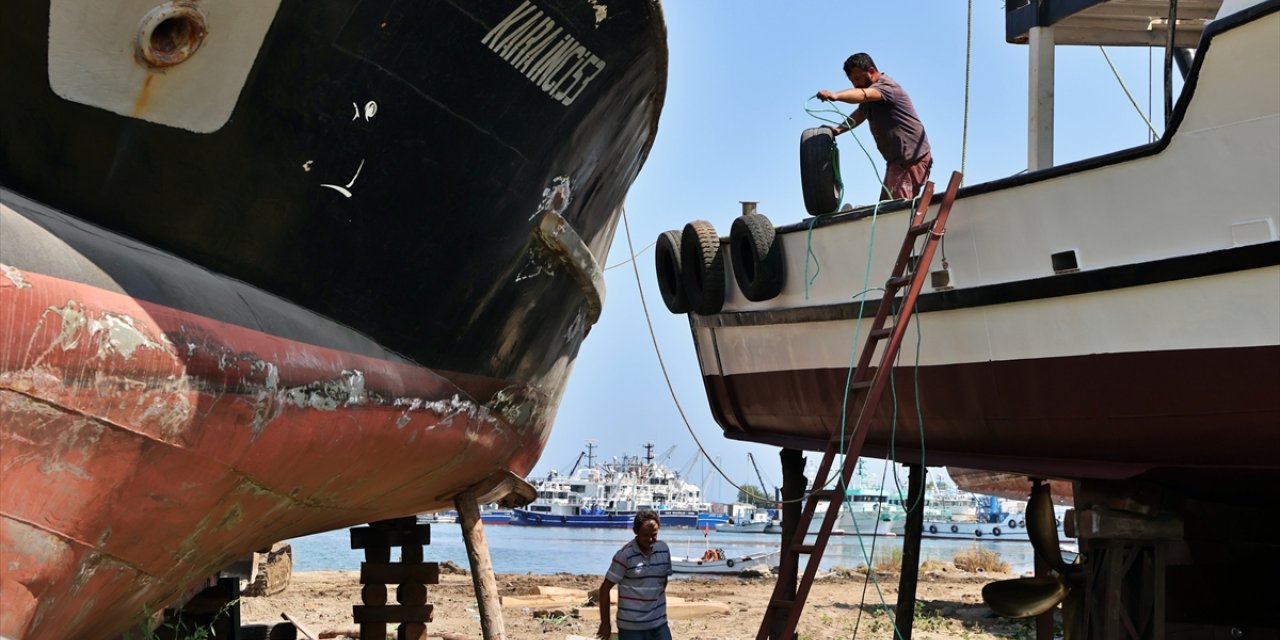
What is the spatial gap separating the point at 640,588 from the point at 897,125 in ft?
11.3

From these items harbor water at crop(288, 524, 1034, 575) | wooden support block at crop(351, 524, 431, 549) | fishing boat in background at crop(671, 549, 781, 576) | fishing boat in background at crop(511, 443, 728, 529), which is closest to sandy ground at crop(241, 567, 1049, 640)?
harbor water at crop(288, 524, 1034, 575)

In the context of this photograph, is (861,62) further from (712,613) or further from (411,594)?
(712,613)

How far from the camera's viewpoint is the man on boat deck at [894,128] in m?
8.09

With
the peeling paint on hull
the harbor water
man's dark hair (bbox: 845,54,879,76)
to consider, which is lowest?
the harbor water

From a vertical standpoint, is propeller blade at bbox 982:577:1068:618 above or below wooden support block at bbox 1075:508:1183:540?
below

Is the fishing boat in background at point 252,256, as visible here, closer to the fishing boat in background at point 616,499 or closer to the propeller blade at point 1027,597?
the propeller blade at point 1027,597

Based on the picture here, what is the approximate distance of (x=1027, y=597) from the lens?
7.32 meters

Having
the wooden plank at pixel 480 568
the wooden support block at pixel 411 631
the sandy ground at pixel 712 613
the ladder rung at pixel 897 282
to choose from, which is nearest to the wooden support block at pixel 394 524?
the wooden support block at pixel 411 631

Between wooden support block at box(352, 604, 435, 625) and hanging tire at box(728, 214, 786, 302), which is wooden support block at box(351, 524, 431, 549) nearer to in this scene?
wooden support block at box(352, 604, 435, 625)

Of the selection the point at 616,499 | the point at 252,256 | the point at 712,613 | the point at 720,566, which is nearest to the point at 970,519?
the point at 616,499

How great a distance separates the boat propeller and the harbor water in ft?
16.9

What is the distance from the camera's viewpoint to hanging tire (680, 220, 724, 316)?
30.7 ft

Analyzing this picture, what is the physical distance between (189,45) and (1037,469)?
484 centimetres

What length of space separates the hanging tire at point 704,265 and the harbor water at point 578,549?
13.9ft
